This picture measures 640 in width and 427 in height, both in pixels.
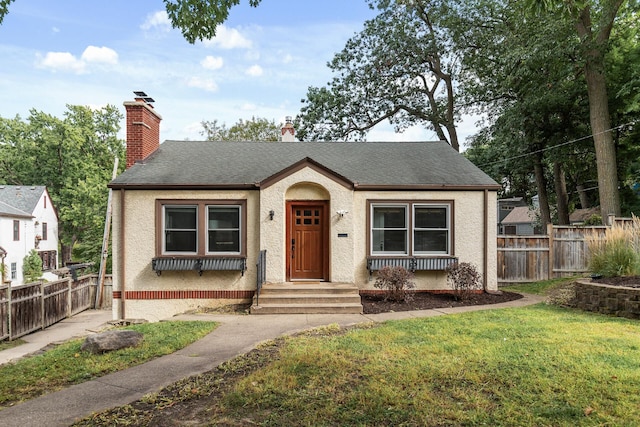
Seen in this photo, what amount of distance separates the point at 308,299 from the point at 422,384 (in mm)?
5354

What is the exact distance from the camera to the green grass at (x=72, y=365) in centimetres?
501

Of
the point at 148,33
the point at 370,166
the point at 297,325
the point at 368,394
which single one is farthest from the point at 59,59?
the point at 368,394

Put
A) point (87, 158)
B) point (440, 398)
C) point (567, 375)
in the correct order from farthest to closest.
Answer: point (87, 158), point (567, 375), point (440, 398)

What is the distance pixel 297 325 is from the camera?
26.3 ft

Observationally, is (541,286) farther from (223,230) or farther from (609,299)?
(223,230)

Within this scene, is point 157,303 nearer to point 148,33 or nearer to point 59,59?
point 148,33

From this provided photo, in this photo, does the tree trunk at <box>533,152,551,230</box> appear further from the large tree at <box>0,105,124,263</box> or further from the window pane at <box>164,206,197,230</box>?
the large tree at <box>0,105,124,263</box>

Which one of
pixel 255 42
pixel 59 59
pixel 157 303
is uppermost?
pixel 59 59

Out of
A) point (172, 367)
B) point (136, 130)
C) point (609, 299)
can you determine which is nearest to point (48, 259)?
point (136, 130)

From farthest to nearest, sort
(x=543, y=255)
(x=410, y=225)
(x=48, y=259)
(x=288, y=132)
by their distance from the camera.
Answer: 1. (x=48, y=259)
2. (x=288, y=132)
3. (x=543, y=255)
4. (x=410, y=225)

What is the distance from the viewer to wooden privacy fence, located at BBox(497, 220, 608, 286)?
13.7m

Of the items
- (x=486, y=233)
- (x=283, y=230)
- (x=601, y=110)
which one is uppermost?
(x=601, y=110)

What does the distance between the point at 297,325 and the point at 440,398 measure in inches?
165

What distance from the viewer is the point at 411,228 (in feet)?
36.7
